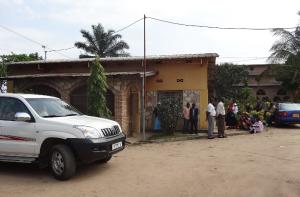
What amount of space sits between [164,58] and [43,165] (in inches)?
427

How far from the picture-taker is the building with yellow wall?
16062 millimetres

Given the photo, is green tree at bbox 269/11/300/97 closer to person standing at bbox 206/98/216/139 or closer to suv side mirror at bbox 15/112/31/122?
person standing at bbox 206/98/216/139

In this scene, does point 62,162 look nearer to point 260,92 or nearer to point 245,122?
point 245,122

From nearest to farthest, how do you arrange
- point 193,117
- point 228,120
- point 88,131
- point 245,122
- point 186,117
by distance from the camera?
point 88,131 < point 193,117 < point 186,117 < point 245,122 < point 228,120

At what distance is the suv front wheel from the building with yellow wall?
7607mm

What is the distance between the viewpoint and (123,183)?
7.40m

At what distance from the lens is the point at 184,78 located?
1836cm

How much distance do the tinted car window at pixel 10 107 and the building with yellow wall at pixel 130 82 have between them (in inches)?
284

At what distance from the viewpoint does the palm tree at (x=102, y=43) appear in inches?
1528

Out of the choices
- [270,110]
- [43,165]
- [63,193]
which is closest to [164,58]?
[270,110]

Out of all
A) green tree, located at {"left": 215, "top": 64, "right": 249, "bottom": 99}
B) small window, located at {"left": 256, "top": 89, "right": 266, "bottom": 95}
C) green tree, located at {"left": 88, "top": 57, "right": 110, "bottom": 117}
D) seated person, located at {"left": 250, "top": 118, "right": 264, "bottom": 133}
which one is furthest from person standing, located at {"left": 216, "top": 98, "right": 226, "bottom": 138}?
small window, located at {"left": 256, "top": 89, "right": 266, "bottom": 95}

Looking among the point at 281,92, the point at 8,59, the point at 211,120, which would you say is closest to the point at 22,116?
the point at 211,120

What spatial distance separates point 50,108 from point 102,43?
30.8 meters

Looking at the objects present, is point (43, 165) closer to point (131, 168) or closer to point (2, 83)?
point (131, 168)
